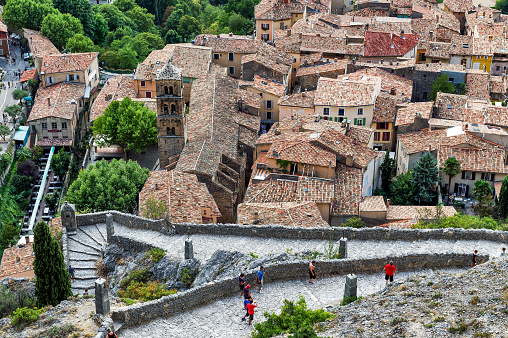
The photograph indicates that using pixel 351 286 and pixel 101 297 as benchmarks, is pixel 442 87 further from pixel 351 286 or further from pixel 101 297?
pixel 101 297

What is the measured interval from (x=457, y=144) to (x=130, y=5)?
88.2m

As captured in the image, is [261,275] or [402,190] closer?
[261,275]

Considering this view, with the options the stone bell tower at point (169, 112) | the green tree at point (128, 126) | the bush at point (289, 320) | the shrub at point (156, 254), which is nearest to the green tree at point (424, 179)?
the stone bell tower at point (169, 112)

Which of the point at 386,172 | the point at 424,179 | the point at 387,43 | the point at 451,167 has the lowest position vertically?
the point at 386,172

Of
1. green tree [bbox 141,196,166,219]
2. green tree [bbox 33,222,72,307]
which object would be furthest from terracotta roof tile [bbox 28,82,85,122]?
green tree [bbox 33,222,72,307]

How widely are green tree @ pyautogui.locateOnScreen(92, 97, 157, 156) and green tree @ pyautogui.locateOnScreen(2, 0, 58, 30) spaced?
152 feet

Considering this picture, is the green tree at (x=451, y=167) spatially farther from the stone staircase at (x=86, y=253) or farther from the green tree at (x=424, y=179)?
the stone staircase at (x=86, y=253)

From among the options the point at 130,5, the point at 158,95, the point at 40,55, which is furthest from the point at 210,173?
the point at 130,5

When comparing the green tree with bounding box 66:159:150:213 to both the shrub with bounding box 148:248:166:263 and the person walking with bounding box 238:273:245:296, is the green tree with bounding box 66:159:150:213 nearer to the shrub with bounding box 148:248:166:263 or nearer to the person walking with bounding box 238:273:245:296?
the shrub with bounding box 148:248:166:263

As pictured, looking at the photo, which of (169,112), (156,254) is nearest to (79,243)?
(156,254)

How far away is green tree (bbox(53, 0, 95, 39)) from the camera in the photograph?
393ft

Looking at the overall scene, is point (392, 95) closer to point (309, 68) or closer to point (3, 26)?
point (309, 68)

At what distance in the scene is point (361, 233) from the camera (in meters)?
39.2

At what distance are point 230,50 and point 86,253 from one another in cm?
5298
